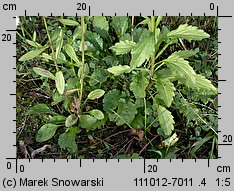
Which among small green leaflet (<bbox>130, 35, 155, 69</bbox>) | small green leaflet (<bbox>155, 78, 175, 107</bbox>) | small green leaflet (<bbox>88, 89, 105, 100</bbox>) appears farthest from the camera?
small green leaflet (<bbox>88, 89, 105, 100</bbox>)

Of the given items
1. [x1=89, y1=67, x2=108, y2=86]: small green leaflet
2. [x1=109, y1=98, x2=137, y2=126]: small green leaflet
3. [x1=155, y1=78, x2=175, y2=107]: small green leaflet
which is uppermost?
[x1=89, y1=67, x2=108, y2=86]: small green leaflet

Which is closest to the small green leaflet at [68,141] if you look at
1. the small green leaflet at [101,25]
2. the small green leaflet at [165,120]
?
the small green leaflet at [165,120]

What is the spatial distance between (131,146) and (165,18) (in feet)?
2.88

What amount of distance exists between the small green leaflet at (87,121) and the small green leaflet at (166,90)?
385 millimetres

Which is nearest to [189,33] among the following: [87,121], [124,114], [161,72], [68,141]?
[161,72]

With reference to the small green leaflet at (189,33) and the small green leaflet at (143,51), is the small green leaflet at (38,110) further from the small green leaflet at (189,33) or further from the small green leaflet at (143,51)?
the small green leaflet at (189,33)

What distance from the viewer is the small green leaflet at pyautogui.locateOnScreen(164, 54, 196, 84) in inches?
92.0

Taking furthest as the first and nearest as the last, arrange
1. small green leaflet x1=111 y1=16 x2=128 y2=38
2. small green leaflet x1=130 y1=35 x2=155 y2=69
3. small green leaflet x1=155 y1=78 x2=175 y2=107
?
small green leaflet x1=111 y1=16 x2=128 y2=38
small green leaflet x1=155 y1=78 x2=175 y2=107
small green leaflet x1=130 y1=35 x2=155 y2=69

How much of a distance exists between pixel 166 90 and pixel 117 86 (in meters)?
0.36

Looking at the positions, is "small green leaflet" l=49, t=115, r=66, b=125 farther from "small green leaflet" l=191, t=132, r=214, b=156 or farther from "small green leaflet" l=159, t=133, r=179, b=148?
"small green leaflet" l=191, t=132, r=214, b=156

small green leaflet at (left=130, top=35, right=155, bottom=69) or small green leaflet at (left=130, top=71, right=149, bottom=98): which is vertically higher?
small green leaflet at (left=130, top=35, right=155, bottom=69)

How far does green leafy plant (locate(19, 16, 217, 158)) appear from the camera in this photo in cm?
245

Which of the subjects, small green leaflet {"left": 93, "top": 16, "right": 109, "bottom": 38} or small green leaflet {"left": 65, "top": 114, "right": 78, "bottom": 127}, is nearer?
small green leaflet {"left": 65, "top": 114, "right": 78, "bottom": 127}

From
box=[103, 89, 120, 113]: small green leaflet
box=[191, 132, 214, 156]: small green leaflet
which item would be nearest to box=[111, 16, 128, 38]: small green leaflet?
box=[103, 89, 120, 113]: small green leaflet
